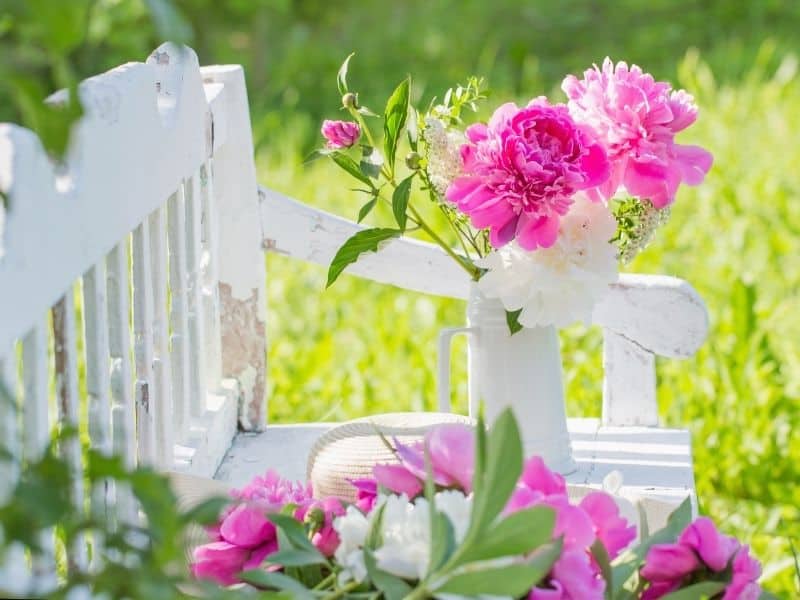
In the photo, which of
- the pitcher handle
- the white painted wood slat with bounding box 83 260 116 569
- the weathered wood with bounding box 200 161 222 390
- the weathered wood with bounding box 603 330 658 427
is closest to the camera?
the white painted wood slat with bounding box 83 260 116 569

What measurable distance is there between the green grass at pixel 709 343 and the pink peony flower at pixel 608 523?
3.46 ft

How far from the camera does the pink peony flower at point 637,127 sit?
1174 millimetres

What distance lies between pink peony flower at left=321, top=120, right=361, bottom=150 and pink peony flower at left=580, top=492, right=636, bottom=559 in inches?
19.1

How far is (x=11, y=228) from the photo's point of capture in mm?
695

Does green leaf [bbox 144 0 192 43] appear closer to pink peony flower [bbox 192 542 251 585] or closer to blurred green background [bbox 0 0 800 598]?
blurred green background [bbox 0 0 800 598]

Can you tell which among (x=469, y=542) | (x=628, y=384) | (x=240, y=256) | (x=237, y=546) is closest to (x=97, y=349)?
(x=237, y=546)

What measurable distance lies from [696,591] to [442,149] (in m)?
0.54

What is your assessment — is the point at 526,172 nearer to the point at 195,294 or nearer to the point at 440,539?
the point at 195,294

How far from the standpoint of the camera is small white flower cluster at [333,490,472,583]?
668 millimetres

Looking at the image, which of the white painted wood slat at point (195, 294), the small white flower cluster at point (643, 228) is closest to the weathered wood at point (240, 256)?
the white painted wood slat at point (195, 294)

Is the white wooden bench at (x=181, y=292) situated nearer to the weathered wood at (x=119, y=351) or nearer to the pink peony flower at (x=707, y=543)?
the weathered wood at (x=119, y=351)

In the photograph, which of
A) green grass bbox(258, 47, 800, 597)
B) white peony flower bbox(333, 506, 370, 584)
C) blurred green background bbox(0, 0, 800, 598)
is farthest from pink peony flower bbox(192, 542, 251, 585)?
green grass bbox(258, 47, 800, 597)

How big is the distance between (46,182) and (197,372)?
27.0 inches

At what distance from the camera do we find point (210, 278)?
1490 mm
